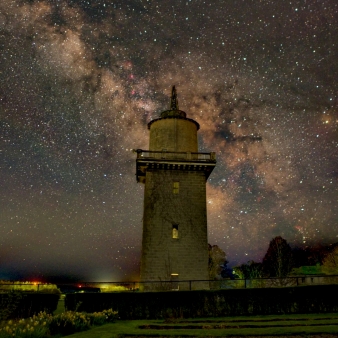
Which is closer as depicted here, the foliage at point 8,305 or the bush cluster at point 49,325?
the bush cluster at point 49,325

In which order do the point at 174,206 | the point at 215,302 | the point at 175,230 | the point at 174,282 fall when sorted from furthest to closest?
the point at 174,206, the point at 175,230, the point at 174,282, the point at 215,302

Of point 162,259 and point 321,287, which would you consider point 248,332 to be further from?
point 162,259

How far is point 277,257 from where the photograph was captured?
314ft

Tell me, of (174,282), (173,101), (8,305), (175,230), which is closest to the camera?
(8,305)

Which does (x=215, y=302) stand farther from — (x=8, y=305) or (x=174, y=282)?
(x=8, y=305)

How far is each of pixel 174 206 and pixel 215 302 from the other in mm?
12342

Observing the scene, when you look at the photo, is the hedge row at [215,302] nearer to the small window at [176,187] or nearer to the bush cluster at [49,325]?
the bush cluster at [49,325]

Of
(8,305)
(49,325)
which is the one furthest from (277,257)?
(8,305)

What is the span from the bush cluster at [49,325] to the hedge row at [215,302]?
10.4 feet

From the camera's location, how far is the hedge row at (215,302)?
68.3 feet

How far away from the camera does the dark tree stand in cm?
9381

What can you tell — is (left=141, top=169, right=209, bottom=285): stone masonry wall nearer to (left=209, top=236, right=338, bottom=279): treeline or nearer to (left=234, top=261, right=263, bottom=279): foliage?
(left=209, top=236, right=338, bottom=279): treeline

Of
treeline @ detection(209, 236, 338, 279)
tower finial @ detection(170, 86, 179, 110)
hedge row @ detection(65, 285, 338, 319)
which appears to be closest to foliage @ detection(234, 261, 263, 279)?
treeline @ detection(209, 236, 338, 279)

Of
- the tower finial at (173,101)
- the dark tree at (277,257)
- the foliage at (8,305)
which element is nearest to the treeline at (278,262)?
the dark tree at (277,257)
